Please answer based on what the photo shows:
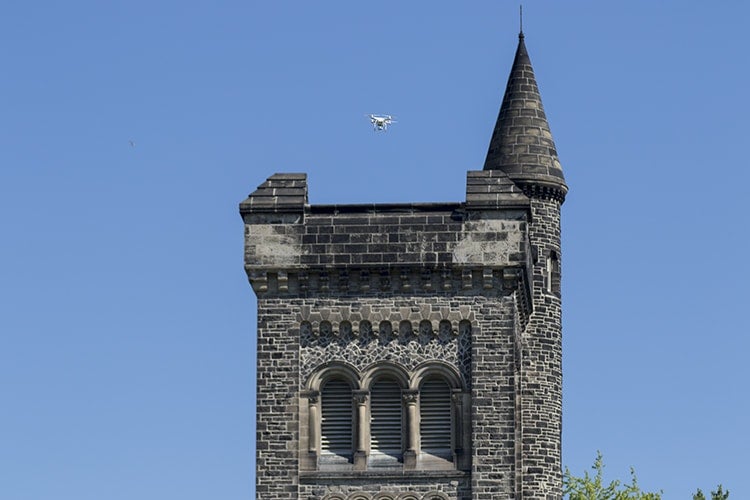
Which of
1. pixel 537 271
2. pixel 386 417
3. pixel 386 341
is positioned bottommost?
pixel 386 417

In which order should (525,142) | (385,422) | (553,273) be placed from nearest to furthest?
(385,422), (553,273), (525,142)

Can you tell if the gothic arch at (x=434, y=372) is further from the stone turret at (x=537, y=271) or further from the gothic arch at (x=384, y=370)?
the stone turret at (x=537, y=271)

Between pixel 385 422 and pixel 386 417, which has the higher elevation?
pixel 386 417

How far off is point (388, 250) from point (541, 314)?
7170 millimetres

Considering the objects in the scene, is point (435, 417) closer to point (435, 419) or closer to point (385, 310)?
point (435, 419)

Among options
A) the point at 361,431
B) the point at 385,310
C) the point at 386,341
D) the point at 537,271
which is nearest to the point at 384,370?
the point at 386,341

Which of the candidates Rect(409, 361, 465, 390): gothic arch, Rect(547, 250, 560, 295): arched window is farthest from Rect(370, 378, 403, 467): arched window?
Rect(547, 250, 560, 295): arched window

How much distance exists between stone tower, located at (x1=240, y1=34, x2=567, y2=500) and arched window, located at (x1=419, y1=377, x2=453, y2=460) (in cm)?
2

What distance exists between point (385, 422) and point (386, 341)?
173 centimetres

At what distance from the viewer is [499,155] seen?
6906 centimetres

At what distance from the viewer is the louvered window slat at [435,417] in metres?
61.6

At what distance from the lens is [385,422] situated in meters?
61.8

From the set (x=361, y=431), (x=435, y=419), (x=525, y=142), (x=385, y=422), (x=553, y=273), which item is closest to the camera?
(x=361, y=431)

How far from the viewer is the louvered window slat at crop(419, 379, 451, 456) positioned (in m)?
61.6
